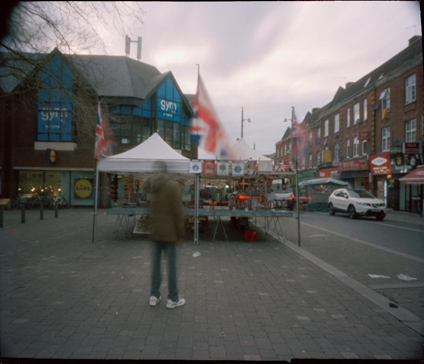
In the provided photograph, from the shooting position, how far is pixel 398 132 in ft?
78.3

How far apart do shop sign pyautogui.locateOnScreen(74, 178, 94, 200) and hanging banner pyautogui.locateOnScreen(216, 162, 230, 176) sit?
17148 millimetres

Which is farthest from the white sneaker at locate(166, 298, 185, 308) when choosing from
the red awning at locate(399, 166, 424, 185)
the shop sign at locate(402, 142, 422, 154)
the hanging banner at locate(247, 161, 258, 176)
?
the shop sign at locate(402, 142, 422, 154)

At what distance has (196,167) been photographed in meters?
8.86

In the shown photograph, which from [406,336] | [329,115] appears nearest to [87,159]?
[406,336]

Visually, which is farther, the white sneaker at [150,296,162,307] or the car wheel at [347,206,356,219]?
the car wheel at [347,206,356,219]

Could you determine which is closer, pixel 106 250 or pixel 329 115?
pixel 106 250

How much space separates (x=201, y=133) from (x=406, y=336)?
25.3 feet

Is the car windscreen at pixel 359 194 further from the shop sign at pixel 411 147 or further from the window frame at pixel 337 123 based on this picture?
the window frame at pixel 337 123

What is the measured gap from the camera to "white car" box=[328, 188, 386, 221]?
1725cm

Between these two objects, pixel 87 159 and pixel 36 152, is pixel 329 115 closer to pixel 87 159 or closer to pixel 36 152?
pixel 87 159

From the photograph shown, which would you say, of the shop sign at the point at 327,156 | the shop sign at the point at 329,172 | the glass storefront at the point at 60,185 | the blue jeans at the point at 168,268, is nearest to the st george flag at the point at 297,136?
the blue jeans at the point at 168,268

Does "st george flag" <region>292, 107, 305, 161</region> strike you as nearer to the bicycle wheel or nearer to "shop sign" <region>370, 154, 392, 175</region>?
"shop sign" <region>370, 154, 392, 175</region>

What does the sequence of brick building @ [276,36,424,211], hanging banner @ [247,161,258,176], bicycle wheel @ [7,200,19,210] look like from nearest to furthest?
hanging banner @ [247,161,258,176]
bicycle wheel @ [7,200,19,210]
brick building @ [276,36,424,211]

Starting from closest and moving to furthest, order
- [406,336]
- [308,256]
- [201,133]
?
[406,336] → [308,256] → [201,133]
